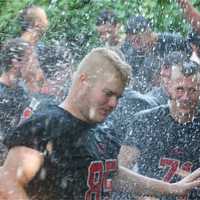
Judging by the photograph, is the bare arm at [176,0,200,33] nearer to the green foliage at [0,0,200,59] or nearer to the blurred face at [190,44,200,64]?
the blurred face at [190,44,200,64]

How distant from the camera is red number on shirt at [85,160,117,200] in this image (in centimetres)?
256

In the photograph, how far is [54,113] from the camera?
8.13 feet

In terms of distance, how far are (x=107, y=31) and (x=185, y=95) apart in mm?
1399

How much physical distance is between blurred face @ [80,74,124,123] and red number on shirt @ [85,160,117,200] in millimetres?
170

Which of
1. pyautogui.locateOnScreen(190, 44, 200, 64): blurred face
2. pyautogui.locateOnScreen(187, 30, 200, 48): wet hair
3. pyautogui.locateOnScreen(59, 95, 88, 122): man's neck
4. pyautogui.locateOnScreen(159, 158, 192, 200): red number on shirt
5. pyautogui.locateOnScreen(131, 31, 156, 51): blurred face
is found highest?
pyautogui.locateOnScreen(59, 95, 88, 122): man's neck

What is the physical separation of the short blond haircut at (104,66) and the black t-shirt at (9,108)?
97 cm

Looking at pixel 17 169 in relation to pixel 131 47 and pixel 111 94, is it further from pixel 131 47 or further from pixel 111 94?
pixel 131 47

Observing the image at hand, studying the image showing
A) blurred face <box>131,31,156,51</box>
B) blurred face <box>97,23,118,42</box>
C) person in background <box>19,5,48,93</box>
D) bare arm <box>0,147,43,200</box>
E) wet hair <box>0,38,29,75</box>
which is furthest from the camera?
blurred face <box>97,23,118,42</box>

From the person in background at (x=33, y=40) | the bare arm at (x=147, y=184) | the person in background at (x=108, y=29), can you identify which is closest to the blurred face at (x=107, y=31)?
the person in background at (x=108, y=29)

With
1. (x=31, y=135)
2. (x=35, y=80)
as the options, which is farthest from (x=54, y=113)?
(x=35, y=80)

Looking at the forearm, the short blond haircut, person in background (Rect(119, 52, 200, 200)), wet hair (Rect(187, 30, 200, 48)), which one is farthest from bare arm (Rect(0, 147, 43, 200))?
wet hair (Rect(187, 30, 200, 48))

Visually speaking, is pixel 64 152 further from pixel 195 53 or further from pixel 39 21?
pixel 39 21

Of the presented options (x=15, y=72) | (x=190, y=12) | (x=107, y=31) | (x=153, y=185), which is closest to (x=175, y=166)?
(x=153, y=185)

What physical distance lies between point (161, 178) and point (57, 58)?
152 cm
